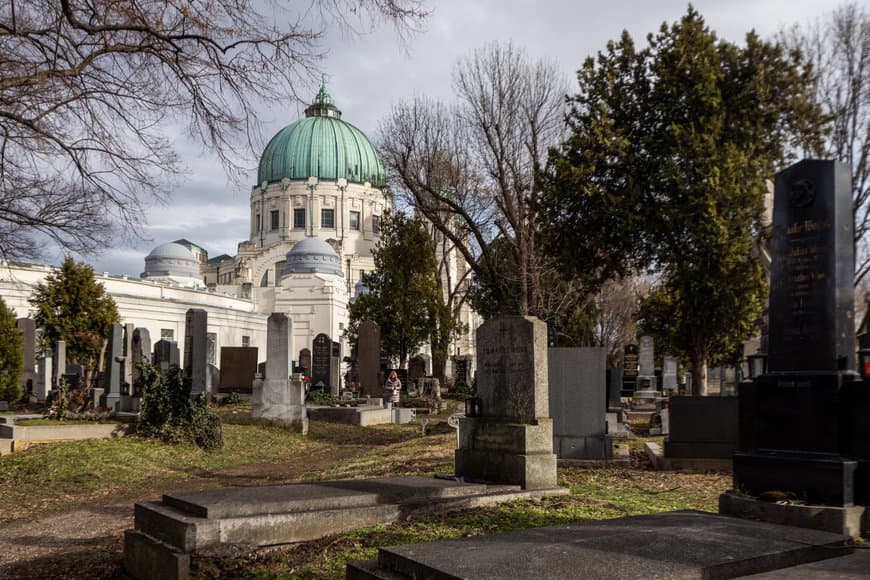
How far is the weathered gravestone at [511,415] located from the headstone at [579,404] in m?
2.68

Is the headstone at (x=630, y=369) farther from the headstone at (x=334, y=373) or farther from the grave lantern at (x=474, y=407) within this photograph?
the grave lantern at (x=474, y=407)

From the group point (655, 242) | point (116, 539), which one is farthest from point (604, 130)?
point (116, 539)

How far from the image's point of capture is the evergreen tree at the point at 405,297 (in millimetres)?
32469

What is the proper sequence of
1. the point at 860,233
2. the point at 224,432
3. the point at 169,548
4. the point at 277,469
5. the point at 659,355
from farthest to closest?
the point at 659,355 < the point at 860,233 < the point at 224,432 < the point at 277,469 < the point at 169,548

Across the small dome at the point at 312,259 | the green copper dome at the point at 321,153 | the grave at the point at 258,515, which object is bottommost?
the grave at the point at 258,515

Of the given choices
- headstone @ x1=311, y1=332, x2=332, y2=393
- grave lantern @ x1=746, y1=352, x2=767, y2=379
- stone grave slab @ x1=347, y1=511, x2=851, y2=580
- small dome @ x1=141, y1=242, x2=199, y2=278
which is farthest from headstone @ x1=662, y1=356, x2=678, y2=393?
small dome @ x1=141, y1=242, x2=199, y2=278

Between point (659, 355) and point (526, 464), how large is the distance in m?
36.4

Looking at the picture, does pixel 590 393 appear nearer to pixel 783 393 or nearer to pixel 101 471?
pixel 783 393

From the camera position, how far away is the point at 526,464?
7.62 meters

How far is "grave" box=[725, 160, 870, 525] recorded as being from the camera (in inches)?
230

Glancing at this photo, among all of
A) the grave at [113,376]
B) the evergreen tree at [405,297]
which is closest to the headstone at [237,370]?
the evergreen tree at [405,297]

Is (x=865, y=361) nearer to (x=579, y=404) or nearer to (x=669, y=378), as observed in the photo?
(x=579, y=404)

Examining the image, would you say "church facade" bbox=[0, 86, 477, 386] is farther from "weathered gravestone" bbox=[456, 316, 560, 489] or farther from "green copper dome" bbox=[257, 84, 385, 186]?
"weathered gravestone" bbox=[456, 316, 560, 489]

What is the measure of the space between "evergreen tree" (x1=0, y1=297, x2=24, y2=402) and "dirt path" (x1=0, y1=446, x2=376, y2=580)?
42.5 ft
